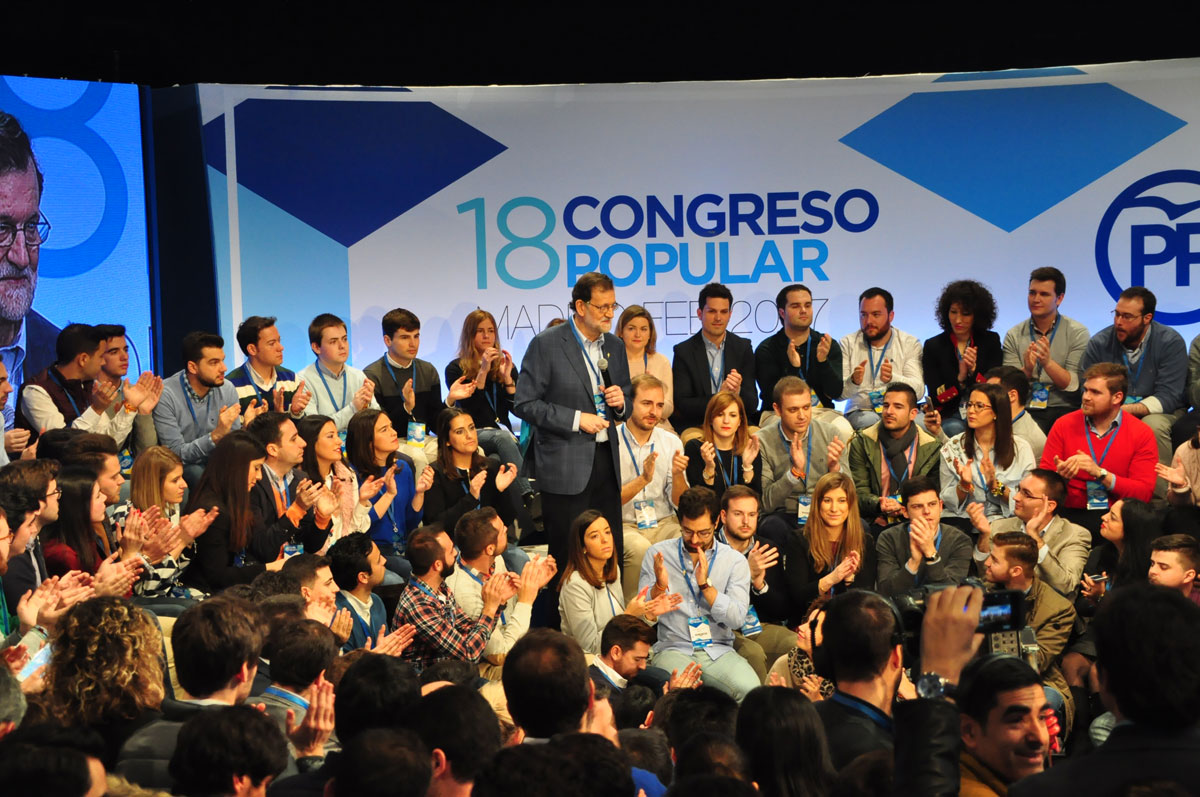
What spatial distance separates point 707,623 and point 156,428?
290cm

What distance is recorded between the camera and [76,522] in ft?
15.3

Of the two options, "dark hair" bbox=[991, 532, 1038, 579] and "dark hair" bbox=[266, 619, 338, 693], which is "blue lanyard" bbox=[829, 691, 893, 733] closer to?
"dark hair" bbox=[266, 619, 338, 693]

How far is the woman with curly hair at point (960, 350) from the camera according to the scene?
719 cm

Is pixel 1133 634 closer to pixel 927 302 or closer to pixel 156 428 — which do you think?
pixel 156 428

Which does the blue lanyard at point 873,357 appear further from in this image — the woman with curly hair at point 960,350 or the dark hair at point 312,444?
the dark hair at point 312,444

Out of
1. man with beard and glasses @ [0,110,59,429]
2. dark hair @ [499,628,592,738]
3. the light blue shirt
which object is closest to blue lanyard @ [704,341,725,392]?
the light blue shirt

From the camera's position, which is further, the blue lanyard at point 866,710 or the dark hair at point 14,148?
the dark hair at point 14,148

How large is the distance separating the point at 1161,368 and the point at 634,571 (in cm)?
303

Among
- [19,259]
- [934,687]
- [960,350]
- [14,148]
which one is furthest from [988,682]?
[14,148]

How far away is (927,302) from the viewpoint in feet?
27.7

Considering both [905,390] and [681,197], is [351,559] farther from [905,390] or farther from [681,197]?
[681,197]

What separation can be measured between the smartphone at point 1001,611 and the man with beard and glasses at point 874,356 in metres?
4.91

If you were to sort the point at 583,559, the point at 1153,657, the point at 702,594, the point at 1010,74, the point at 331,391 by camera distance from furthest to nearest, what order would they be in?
the point at 1010,74 < the point at 331,391 < the point at 583,559 < the point at 702,594 < the point at 1153,657

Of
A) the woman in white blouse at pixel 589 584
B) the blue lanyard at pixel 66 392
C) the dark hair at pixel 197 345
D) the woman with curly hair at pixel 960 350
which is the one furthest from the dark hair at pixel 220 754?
the woman with curly hair at pixel 960 350
